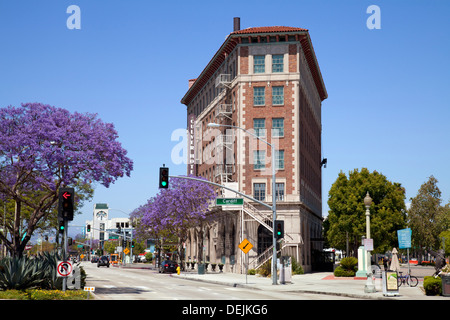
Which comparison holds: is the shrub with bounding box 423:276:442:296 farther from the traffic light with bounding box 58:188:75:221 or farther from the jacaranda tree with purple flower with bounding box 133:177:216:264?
the jacaranda tree with purple flower with bounding box 133:177:216:264

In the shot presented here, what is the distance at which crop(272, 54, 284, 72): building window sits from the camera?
61.1 metres

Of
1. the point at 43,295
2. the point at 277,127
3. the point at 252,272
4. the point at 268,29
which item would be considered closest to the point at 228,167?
the point at 277,127

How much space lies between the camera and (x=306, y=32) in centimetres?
6053

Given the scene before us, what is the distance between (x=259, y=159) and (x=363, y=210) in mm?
16834

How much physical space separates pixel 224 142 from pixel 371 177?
20350 mm

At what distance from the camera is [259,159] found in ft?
199

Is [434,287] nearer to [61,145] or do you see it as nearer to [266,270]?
[61,145]

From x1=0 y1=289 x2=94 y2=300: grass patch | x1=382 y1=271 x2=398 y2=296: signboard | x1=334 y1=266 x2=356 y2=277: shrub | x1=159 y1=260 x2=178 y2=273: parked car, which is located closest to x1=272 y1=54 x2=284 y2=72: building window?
x1=334 y1=266 x2=356 y2=277: shrub

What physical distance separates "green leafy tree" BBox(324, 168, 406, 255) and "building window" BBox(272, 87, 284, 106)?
57.9 feet

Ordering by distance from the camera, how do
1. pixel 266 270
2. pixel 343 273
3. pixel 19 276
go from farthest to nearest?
pixel 266 270
pixel 343 273
pixel 19 276

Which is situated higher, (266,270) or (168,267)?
(266,270)

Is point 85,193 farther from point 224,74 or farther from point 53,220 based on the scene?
point 224,74

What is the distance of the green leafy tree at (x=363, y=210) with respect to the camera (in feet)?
226
